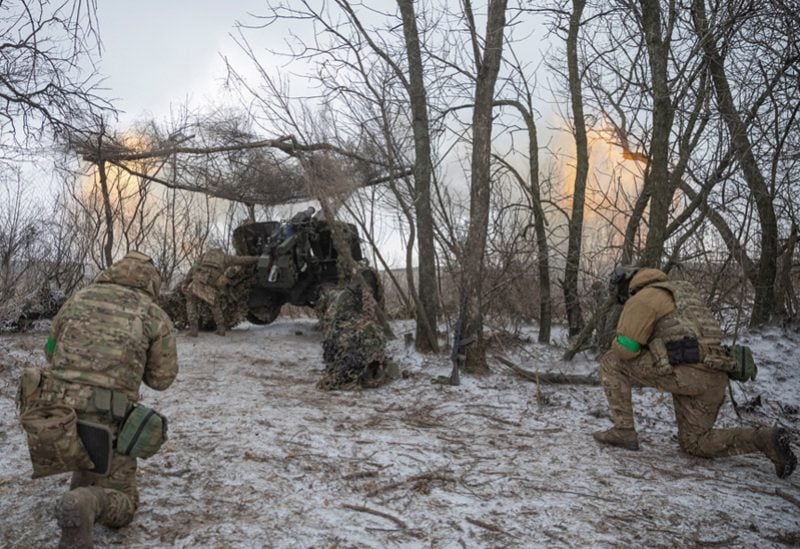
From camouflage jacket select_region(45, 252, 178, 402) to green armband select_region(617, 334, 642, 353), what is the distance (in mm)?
3151

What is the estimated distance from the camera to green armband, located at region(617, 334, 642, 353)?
4.20 meters

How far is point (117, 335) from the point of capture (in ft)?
10.1

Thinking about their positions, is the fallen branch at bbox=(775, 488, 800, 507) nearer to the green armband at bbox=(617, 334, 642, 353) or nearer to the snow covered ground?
the snow covered ground

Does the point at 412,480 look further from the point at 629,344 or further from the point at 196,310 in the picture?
the point at 196,310

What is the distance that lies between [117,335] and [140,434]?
55cm

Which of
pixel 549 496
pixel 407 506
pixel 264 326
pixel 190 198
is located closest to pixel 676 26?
pixel 549 496

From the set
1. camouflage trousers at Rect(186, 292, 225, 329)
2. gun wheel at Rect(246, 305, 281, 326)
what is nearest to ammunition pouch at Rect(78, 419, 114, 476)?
camouflage trousers at Rect(186, 292, 225, 329)

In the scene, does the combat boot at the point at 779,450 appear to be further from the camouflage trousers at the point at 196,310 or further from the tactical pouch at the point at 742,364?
the camouflage trousers at the point at 196,310

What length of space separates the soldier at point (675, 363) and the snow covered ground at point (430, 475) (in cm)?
18

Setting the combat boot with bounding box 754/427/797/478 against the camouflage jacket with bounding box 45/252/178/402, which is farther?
the combat boot with bounding box 754/427/797/478

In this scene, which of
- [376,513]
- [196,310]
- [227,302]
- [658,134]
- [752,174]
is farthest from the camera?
[227,302]

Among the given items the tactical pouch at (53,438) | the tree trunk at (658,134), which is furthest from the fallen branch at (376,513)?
the tree trunk at (658,134)

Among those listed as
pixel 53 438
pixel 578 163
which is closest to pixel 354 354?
pixel 53 438

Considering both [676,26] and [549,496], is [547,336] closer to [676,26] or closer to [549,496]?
[676,26]
